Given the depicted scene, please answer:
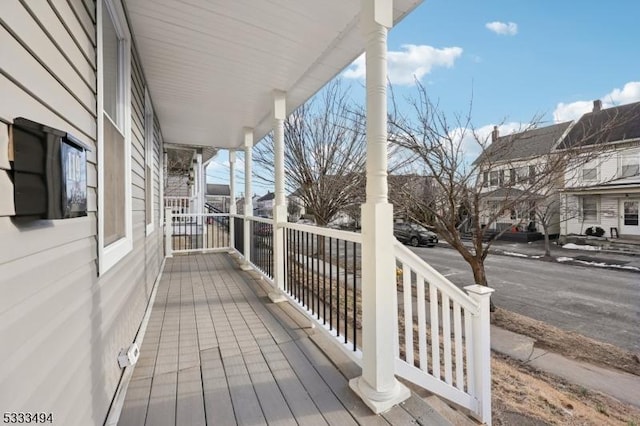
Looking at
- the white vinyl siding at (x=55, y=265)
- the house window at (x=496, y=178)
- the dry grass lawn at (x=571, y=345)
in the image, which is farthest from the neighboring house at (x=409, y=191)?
the white vinyl siding at (x=55, y=265)

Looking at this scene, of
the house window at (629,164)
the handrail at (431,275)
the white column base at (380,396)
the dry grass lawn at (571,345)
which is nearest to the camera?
the white column base at (380,396)

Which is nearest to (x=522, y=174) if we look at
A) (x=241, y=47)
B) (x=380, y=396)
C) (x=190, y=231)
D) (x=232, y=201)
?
(x=241, y=47)

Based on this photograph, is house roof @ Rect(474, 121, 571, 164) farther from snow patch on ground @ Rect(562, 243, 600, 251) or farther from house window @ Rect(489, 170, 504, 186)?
snow patch on ground @ Rect(562, 243, 600, 251)

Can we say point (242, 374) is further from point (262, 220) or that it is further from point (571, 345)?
point (571, 345)

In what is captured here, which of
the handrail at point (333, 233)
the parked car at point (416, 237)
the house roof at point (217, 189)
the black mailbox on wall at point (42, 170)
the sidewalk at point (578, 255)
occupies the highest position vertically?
the house roof at point (217, 189)

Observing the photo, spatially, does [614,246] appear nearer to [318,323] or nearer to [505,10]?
[505,10]

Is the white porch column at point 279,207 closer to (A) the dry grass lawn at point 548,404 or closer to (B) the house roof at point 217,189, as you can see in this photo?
(A) the dry grass lawn at point 548,404

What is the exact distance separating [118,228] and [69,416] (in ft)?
4.15

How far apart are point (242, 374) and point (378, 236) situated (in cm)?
133

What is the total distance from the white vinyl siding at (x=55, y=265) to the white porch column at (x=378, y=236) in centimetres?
137

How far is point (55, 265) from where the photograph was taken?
3.39 feet

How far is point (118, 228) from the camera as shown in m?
2.10

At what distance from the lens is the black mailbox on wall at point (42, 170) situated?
79cm

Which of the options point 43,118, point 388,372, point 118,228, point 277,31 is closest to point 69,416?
point 43,118
